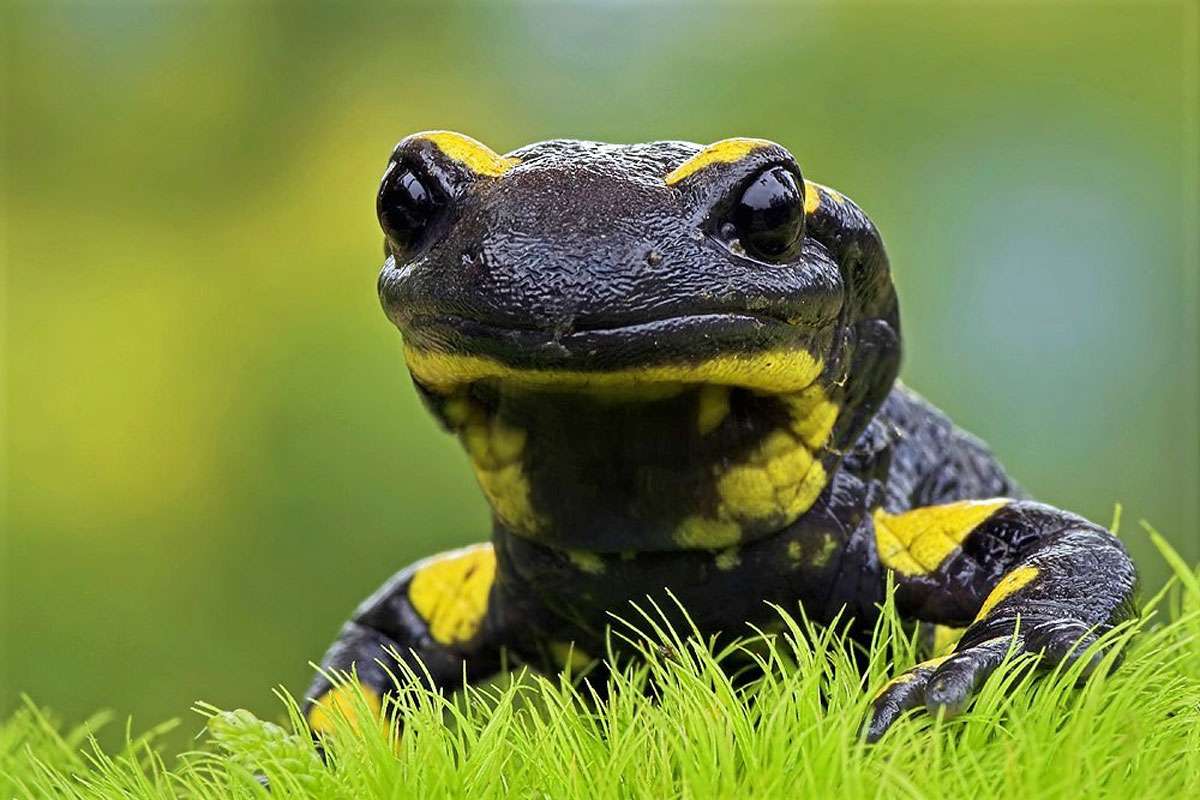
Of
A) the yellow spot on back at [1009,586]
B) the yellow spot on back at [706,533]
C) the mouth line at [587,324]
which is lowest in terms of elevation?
the yellow spot on back at [1009,586]

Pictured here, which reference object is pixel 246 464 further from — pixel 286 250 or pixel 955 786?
pixel 955 786

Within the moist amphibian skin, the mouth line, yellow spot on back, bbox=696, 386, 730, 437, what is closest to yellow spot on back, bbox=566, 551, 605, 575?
the moist amphibian skin

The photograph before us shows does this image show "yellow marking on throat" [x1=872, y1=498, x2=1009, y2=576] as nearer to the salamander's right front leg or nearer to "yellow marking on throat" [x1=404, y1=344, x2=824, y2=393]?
"yellow marking on throat" [x1=404, y1=344, x2=824, y2=393]

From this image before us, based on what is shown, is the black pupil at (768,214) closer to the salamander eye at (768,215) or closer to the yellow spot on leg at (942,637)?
the salamander eye at (768,215)

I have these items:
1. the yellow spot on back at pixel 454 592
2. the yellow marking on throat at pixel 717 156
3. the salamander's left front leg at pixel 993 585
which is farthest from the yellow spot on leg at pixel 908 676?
the yellow spot on back at pixel 454 592

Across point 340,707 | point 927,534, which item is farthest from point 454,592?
point 927,534

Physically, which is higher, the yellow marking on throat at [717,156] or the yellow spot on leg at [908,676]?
Result: the yellow marking on throat at [717,156]

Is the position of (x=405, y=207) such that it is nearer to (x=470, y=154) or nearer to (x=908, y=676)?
(x=470, y=154)

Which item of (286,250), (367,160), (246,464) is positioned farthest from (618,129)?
(246,464)
